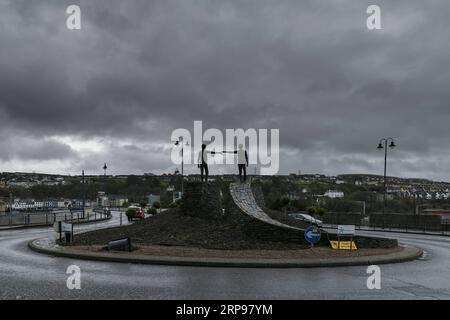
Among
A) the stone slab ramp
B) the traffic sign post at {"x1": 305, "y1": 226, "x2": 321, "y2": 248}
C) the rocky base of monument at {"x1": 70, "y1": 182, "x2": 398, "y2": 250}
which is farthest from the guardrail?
the traffic sign post at {"x1": 305, "y1": 226, "x2": 321, "y2": 248}

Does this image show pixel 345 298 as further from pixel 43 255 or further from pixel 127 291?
pixel 43 255

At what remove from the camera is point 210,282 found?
12.7 m

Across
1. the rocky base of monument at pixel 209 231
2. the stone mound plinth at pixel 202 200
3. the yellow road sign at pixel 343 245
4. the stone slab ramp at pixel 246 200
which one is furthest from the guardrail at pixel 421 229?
the yellow road sign at pixel 343 245

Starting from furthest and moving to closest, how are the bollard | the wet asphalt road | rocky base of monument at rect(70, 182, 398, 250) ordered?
rocky base of monument at rect(70, 182, 398, 250) < the bollard < the wet asphalt road

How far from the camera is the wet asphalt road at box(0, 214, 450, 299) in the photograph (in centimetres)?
1105

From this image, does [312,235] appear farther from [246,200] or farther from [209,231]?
[246,200]

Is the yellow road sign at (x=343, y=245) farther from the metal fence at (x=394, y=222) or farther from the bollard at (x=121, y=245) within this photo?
the metal fence at (x=394, y=222)

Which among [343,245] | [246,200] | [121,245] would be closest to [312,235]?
[343,245]

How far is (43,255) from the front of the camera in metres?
19.2

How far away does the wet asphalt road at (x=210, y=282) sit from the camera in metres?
11.0

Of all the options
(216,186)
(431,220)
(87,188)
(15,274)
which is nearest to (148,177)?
(87,188)

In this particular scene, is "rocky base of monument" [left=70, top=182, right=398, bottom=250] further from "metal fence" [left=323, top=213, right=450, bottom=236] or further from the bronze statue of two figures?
"metal fence" [left=323, top=213, right=450, bottom=236]

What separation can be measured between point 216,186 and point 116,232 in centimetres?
555

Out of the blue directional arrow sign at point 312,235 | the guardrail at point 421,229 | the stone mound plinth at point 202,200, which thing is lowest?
the guardrail at point 421,229
